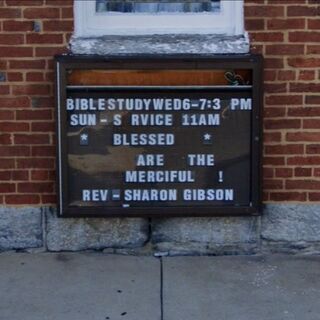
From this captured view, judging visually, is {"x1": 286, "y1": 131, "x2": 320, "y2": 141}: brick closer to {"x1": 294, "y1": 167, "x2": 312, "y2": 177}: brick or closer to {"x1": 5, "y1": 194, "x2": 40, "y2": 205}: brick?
{"x1": 294, "y1": 167, "x2": 312, "y2": 177}: brick

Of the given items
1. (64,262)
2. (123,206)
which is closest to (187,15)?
(123,206)

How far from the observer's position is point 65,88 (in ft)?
16.5

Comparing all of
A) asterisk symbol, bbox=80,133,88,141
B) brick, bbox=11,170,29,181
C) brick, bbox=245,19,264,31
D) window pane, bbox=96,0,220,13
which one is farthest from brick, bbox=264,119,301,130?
brick, bbox=11,170,29,181

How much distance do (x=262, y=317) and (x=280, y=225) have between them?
1051 mm

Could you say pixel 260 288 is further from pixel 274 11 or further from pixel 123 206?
pixel 274 11

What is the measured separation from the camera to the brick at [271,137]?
5.19 meters

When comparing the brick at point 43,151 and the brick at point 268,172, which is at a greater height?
the brick at point 43,151

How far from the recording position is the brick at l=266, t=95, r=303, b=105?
5160 millimetres

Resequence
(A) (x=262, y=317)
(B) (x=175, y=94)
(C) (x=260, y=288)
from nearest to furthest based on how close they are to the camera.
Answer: (A) (x=262, y=317) → (C) (x=260, y=288) → (B) (x=175, y=94)

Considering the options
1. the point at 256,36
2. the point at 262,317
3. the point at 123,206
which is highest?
the point at 256,36

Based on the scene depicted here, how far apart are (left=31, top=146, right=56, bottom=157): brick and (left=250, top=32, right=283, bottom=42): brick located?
57.8 inches

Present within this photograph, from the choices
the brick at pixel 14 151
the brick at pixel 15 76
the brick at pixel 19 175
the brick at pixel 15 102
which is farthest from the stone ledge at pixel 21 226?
the brick at pixel 15 76

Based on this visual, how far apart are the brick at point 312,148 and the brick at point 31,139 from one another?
5.52 ft

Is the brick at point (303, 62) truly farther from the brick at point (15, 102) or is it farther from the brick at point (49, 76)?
the brick at point (15, 102)
